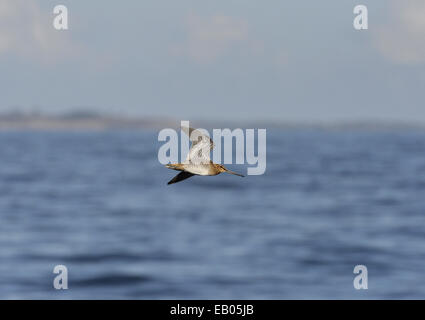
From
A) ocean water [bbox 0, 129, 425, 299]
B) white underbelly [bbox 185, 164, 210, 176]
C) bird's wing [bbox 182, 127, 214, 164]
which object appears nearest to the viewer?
white underbelly [bbox 185, 164, 210, 176]

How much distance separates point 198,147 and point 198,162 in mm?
163

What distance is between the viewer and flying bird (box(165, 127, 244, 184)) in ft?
19.2

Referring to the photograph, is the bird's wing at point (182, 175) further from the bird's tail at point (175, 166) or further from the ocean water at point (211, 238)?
the ocean water at point (211, 238)

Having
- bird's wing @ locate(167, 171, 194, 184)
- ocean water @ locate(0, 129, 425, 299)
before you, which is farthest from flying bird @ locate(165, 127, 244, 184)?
ocean water @ locate(0, 129, 425, 299)

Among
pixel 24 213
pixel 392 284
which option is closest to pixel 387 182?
pixel 24 213

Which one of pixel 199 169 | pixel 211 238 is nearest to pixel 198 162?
pixel 199 169

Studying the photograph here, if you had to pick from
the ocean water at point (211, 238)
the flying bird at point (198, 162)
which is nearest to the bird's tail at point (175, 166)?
the flying bird at point (198, 162)

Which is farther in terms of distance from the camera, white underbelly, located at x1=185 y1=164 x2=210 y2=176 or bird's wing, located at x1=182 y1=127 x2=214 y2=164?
bird's wing, located at x1=182 y1=127 x2=214 y2=164

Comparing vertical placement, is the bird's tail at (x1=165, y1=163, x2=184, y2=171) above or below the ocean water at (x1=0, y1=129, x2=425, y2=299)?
below

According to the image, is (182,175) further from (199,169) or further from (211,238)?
(211,238)

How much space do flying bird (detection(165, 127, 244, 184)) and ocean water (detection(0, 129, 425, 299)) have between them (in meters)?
17.6

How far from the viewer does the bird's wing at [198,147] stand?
5.95 meters

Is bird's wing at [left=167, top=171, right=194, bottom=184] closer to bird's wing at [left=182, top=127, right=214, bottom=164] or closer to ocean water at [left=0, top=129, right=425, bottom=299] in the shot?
bird's wing at [left=182, top=127, right=214, bottom=164]
